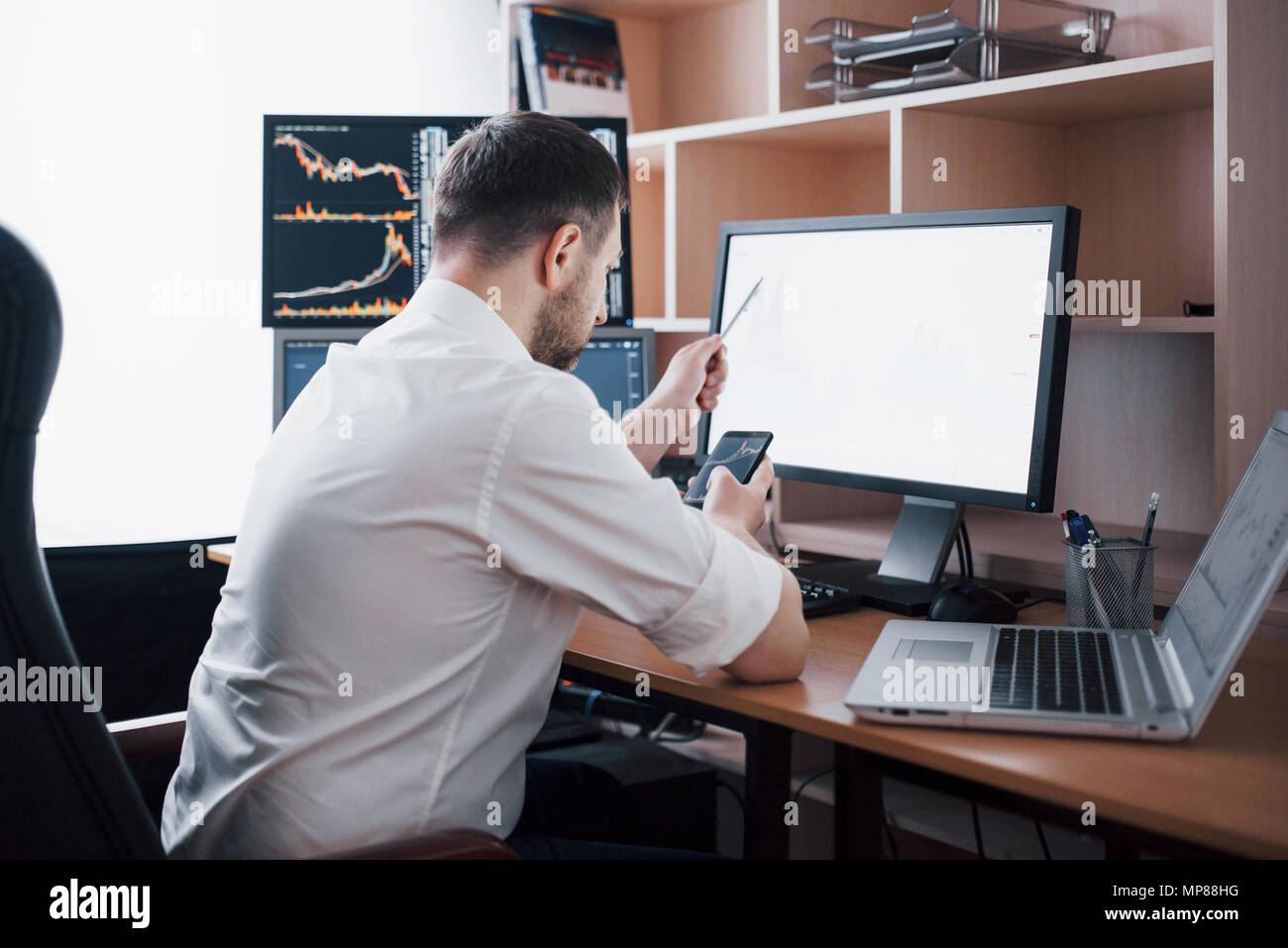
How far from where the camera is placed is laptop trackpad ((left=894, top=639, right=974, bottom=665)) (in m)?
1.15

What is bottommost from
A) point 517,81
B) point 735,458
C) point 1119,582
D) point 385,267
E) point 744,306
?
point 1119,582

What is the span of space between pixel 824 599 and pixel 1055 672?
0.37m

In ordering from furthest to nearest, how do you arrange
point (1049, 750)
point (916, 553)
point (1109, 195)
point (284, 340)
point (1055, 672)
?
1. point (284, 340)
2. point (1109, 195)
3. point (916, 553)
4. point (1055, 672)
5. point (1049, 750)

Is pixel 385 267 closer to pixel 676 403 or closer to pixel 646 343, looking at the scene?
pixel 646 343

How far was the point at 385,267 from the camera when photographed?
2.06m

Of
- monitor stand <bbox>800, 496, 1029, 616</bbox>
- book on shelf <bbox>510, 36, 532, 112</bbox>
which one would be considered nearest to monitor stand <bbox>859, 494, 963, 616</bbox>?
monitor stand <bbox>800, 496, 1029, 616</bbox>

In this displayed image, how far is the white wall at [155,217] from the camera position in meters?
2.21

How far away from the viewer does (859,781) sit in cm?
184

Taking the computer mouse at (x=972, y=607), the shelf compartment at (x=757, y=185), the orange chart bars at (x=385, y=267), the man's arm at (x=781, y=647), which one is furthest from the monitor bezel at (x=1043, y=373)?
the orange chart bars at (x=385, y=267)

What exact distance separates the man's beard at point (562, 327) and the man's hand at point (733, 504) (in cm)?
22

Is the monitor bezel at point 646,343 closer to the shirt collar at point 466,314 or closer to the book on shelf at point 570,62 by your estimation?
the book on shelf at point 570,62

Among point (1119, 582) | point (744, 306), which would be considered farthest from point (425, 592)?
point (744, 306)

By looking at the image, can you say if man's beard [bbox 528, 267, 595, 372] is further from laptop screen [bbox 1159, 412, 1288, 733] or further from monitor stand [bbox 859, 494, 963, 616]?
laptop screen [bbox 1159, 412, 1288, 733]
